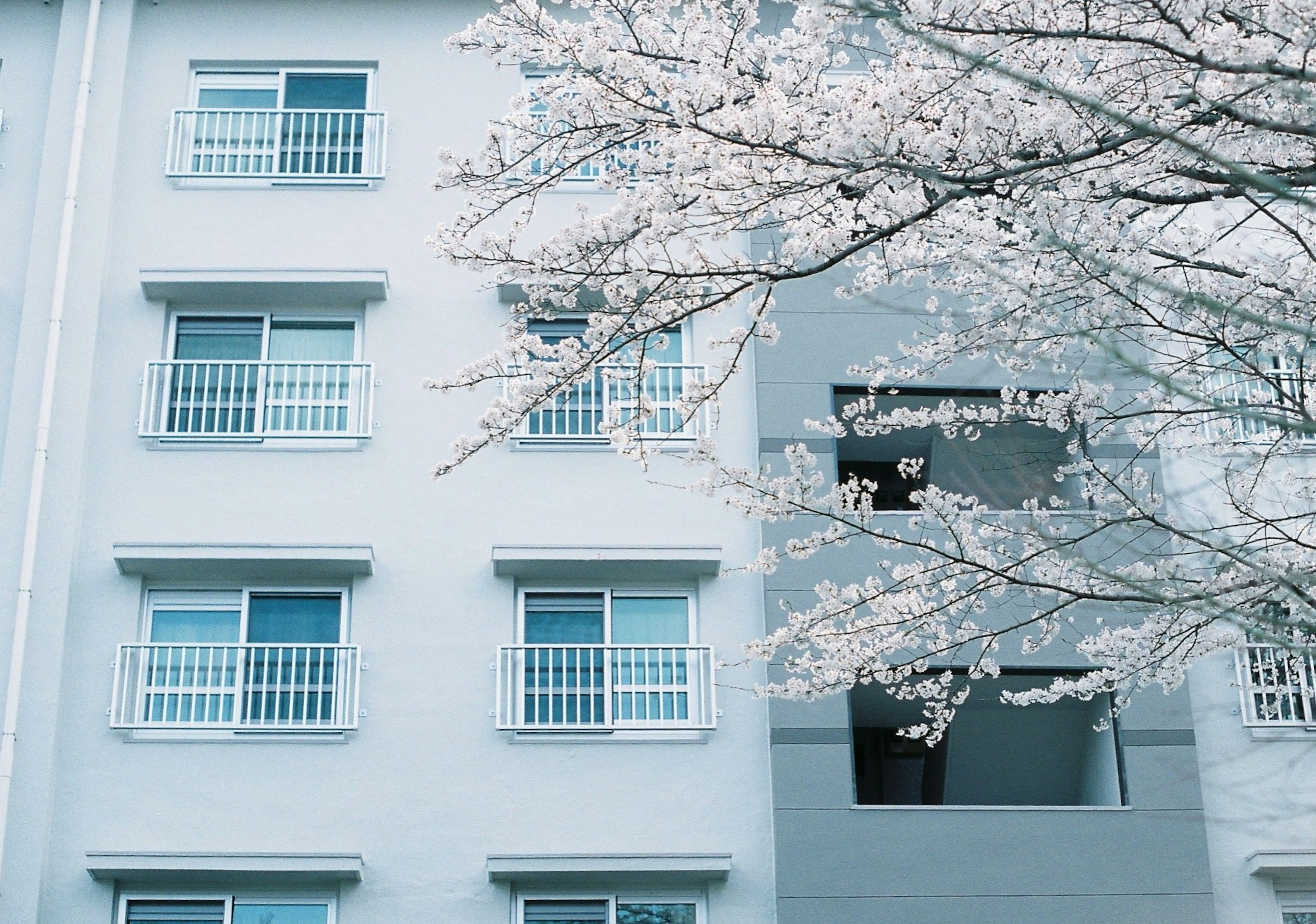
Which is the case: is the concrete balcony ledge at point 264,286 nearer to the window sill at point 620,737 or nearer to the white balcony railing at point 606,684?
the white balcony railing at point 606,684

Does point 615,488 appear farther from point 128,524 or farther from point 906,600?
point 906,600

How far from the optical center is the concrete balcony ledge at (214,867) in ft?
37.2

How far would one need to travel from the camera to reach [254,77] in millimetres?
14484

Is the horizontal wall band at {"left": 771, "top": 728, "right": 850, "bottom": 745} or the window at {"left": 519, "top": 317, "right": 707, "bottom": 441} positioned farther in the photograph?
the window at {"left": 519, "top": 317, "right": 707, "bottom": 441}

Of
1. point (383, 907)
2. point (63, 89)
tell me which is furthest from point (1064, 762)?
point (63, 89)

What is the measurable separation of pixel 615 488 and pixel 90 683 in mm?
4284

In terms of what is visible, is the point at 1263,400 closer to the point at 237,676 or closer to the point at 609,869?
the point at 609,869

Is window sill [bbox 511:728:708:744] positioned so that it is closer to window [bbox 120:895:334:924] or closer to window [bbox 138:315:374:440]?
window [bbox 120:895:334:924]

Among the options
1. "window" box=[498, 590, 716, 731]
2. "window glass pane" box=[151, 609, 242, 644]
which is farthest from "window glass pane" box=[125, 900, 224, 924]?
"window" box=[498, 590, 716, 731]

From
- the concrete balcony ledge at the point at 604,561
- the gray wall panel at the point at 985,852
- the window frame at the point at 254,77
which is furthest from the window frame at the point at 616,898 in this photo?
the window frame at the point at 254,77

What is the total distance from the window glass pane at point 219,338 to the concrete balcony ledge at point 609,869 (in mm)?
4770

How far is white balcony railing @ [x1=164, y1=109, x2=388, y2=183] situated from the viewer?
1384 cm

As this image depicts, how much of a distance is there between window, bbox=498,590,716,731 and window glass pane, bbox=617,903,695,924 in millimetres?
1299

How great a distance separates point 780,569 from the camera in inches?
500
